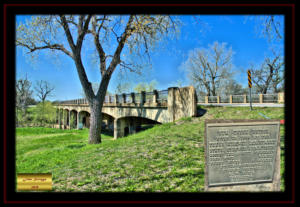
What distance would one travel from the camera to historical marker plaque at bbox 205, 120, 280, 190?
251cm

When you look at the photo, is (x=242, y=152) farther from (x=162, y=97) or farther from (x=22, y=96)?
(x=22, y=96)

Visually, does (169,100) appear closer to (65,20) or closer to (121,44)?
(121,44)

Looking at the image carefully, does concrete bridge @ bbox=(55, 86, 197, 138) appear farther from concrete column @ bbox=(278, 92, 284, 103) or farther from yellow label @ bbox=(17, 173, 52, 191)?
concrete column @ bbox=(278, 92, 284, 103)

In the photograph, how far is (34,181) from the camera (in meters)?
2.60

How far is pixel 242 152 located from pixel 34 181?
11.2 ft

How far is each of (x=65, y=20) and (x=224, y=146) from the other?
843 cm

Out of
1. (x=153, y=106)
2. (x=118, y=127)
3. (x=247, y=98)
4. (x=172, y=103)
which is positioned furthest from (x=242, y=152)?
(x=118, y=127)

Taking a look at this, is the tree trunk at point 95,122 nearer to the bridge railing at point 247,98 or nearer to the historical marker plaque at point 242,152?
the historical marker plaque at point 242,152

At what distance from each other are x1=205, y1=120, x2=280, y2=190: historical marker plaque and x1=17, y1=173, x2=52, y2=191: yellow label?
2574 mm

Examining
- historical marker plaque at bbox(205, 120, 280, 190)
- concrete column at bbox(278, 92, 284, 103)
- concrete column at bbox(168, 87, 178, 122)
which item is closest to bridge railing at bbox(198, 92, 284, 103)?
concrete column at bbox(278, 92, 284, 103)

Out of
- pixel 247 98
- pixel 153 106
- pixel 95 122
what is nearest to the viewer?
pixel 95 122

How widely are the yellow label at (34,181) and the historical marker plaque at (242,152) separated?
2574 millimetres

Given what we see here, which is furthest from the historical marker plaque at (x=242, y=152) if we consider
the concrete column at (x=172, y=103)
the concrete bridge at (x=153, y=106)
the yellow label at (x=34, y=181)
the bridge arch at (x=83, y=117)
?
the bridge arch at (x=83, y=117)
